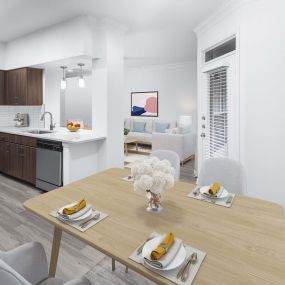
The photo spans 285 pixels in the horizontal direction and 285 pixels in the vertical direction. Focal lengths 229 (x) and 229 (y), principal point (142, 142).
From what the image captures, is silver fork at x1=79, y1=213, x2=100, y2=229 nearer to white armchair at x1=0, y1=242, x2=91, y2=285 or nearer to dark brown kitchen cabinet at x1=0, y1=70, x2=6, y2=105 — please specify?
white armchair at x1=0, y1=242, x2=91, y2=285

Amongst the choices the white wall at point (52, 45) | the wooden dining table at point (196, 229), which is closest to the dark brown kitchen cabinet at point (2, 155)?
the white wall at point (52, 45)

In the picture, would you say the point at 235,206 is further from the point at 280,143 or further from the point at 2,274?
the point at 280,143

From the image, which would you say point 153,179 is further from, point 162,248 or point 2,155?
point 2,155

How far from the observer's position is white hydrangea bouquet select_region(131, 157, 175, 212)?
1.22m

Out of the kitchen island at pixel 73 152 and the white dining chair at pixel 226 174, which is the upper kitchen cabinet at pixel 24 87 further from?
the white dining chair at pixel 226 174

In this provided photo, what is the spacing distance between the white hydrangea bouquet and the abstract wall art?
6.69 m

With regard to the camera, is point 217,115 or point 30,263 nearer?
point 30,263

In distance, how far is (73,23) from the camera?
3303 millimetres

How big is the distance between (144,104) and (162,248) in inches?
292

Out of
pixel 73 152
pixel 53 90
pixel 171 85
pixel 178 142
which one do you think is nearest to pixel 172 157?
pixel 73 152

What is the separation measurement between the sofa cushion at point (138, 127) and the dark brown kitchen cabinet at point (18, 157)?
4.25m

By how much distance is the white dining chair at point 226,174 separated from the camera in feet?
5.97

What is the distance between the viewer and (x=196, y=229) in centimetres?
114

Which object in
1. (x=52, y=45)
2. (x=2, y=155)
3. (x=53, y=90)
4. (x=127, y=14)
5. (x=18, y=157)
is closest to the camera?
(x=127, y=14)
